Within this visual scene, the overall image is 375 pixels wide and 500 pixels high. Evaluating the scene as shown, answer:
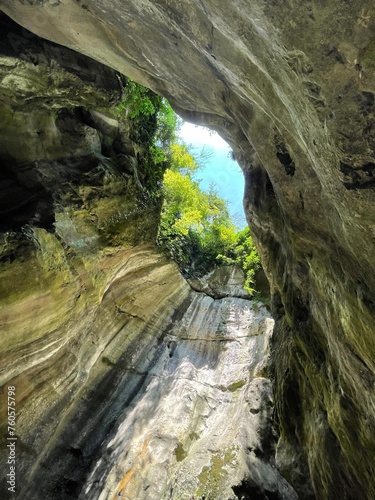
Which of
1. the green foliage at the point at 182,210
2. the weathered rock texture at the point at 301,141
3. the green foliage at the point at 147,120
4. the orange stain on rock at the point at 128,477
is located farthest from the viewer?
the green foliage at the point at 182,210

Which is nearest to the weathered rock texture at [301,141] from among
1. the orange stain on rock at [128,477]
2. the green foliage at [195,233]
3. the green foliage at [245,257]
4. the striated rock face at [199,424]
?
the striated rock face at [199,424]

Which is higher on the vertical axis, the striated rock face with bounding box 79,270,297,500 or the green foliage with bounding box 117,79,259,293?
the green foliage with bounding box 117,79,259,293

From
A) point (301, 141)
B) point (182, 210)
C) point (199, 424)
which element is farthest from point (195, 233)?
point (301, 141)

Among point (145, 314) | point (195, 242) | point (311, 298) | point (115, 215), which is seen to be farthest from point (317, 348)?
point (195, 242)

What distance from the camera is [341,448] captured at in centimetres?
474

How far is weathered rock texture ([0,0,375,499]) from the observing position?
2.50m

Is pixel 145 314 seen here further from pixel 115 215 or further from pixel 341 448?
pixel 341 448

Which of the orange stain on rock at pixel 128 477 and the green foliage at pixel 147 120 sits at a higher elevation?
the green foliage at pixel 147 120

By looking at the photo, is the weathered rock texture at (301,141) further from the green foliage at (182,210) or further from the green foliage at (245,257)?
the green foliage at (245,257)

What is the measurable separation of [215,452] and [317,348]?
4015 mm

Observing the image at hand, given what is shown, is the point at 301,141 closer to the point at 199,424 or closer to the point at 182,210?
the point at 199,424

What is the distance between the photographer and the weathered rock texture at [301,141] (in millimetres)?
2500

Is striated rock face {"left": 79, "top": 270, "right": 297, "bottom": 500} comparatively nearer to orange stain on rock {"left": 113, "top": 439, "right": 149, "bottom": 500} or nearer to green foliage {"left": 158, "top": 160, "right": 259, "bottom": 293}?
orange stain on rock {"left": 113, "top": 439, "right": 149, "bottom": 500}

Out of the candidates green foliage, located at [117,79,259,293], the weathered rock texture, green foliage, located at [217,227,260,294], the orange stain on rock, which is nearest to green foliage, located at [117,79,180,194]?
green foliage, located at [117,79,259,293]
